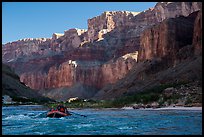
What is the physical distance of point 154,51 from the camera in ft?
388

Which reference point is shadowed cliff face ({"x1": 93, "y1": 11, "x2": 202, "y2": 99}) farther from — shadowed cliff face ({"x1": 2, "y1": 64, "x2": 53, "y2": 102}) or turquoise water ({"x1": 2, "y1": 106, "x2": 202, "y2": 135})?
turquoise water ({"x1": 2, "y1": 106, "x2": 202, "y2": 135})

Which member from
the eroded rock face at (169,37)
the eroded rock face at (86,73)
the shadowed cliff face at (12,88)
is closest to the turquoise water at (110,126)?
the eroded rock face at (169,37)

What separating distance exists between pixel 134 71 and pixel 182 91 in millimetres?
55832

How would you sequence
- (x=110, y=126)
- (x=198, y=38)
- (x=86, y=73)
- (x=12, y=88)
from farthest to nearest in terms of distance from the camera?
(x=86, y=73)
(x=12, y=88)
(x=198, y=38)
(x=110, y=126)

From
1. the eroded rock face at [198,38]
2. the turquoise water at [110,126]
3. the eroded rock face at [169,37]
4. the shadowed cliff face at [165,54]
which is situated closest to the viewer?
the turquoise water at [110,126]

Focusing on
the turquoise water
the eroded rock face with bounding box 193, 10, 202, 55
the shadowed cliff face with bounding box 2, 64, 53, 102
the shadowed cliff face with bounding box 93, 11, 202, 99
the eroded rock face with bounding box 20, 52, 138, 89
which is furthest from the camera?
the eroded rock face with bounding box 20, 52, 138, 89

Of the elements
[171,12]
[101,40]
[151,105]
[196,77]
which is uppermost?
[171,12]

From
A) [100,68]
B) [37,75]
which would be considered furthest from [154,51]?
[37,75]

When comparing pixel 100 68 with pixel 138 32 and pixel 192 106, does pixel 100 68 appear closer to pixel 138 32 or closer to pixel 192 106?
pixel 138 32

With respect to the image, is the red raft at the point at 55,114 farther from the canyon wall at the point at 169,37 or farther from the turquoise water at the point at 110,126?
the canyon wall at the point at 169,37

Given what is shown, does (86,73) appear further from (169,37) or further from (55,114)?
(55,114)

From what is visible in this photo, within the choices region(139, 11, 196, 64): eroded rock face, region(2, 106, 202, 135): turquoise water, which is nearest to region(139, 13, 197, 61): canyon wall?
region(139, 11, 196, 64): eroded rock face

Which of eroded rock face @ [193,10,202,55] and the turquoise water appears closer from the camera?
the turquoise water

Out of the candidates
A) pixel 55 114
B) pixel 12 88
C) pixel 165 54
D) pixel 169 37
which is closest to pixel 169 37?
pixel 169 37
